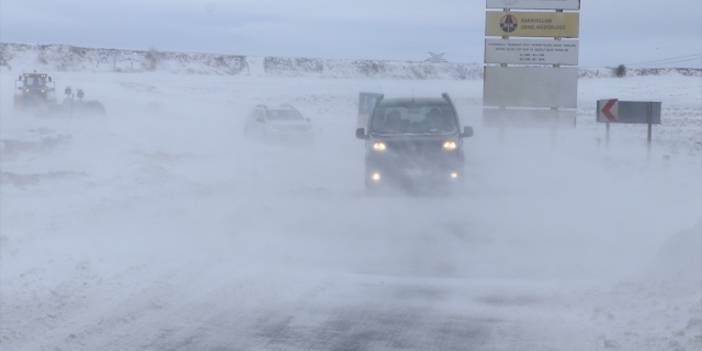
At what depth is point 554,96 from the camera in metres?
29.9

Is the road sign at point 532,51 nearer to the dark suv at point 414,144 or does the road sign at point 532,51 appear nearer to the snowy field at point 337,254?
the snowy field at point 337,254

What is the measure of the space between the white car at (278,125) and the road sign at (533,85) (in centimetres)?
842

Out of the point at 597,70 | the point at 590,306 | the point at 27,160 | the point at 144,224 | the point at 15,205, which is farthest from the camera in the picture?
the point at 597,70

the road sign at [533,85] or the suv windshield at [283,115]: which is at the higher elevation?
the road sign at [533,85]

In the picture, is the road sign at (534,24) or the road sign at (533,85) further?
the road sign at (533,85)

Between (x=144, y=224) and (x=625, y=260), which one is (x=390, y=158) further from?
(x=625, y=260)

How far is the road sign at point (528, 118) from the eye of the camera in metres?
30.3

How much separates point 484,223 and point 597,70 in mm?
77085

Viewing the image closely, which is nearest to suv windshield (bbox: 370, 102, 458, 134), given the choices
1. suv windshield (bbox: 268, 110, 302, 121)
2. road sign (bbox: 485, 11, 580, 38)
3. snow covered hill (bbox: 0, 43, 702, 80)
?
road sign (bbox: 485, 11, 580, 38)

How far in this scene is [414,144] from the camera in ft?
64.4

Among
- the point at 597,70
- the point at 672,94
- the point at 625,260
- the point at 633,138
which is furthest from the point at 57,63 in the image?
the point at 625,260

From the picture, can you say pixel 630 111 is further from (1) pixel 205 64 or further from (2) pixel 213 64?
(1) pixel 205 64

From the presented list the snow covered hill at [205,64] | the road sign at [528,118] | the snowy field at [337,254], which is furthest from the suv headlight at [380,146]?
the snow covered hill at [205,64]

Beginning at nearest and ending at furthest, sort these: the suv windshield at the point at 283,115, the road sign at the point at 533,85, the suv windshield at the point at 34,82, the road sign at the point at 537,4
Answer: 1. the road sign at the point at 537,4
2. the road sign at the point at 533,85
3. the suv windshield at the point at 283,115
4. the suv windshield at the point at 34,82
